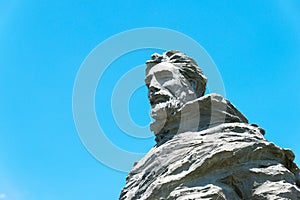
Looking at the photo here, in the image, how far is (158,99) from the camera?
42.0 ft

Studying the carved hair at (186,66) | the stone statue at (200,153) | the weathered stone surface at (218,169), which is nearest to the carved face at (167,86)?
the stone statue at (200,153)

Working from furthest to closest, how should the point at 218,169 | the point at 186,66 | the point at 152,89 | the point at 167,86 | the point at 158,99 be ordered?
the point at 186,66 < the point at 152,89 < the point at 167,86 < the point at 158,99 < the point at 218,169

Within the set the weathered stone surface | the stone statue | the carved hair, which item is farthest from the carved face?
the weathered stone surface

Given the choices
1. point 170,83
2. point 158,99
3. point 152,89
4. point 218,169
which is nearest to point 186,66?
point 170,83

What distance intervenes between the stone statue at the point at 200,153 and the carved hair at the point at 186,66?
0.02 meters

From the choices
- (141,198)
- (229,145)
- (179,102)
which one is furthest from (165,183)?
(179,102)

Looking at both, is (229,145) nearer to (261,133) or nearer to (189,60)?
(261,133)

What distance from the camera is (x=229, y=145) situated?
1101 cm

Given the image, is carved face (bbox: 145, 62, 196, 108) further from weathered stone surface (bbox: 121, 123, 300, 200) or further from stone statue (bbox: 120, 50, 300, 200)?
weathered stone surface (bbox: 121, 123, 300, 200)

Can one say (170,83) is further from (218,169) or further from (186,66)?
(218,169)

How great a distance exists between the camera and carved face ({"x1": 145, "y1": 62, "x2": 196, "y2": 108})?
41.7 ft

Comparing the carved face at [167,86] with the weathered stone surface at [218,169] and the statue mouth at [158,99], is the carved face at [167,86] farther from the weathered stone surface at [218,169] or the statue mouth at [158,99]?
the weathered stone surface at [218,169]

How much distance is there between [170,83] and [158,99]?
0.41 m

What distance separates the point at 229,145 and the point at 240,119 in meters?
1.69
